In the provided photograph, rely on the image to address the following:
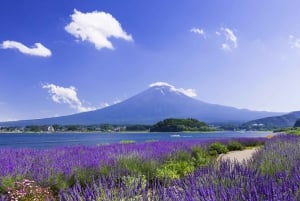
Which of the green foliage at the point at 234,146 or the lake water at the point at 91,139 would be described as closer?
the green foliage at the point at 234,146

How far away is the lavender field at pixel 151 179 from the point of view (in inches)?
112

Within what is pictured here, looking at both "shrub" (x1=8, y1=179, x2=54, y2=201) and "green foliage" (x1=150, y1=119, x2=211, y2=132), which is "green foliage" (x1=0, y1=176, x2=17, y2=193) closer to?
"shrub" (x1=8, y1=179, x2=54, y2=201)

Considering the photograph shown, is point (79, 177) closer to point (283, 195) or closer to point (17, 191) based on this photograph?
point (17, 191)

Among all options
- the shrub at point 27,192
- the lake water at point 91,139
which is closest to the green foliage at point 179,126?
the lake water at point 91,139

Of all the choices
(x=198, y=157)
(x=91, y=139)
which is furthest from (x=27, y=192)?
(x=91, y=139)

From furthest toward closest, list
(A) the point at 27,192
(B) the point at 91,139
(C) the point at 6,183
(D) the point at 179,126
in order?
(D) the point at 179,126 < (B) the point at 91,139 < (C) the point at 6,183 < (A) the point at 27,192

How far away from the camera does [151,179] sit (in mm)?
6754

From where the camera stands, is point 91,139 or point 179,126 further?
point 179,126

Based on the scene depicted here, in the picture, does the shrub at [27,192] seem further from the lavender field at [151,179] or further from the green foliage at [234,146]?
the green foliage at [234,146]

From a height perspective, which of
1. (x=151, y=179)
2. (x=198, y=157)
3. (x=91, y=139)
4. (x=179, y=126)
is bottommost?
(x=151, y=179)

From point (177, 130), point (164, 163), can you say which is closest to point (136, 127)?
point (177, 130)

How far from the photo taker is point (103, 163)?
695 cm

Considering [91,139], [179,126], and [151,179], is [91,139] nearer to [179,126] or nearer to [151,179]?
[179,126]

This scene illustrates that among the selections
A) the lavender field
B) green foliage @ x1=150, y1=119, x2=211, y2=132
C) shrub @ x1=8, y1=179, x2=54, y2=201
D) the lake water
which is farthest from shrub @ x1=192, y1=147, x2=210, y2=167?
green foliage @ x1=150, y1=119, x2=211, y2=132
